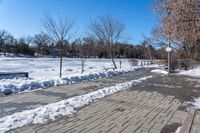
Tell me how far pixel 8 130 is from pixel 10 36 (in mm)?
93407

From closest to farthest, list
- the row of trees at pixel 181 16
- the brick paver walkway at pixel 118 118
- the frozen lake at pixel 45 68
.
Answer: the brick paver walkway at pixel 118 118 < the row of trees at pixel 181 16 < the frozen lake at pixel 45 68

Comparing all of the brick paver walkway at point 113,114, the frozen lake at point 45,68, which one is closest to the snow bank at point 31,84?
the brick paver walkway at point 113,114

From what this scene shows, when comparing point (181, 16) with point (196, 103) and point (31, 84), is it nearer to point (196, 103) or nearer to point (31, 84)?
point (196, 103)

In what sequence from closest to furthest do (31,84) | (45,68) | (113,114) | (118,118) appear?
(118,118) < (113,114) < (31,84) < (45,68)

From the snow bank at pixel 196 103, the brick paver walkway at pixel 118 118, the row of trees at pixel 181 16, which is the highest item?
the row of trees at pixel 181 16

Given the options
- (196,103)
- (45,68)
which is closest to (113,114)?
(196,103)

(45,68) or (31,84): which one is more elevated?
(31,84)

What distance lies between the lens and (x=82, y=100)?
6785 mm

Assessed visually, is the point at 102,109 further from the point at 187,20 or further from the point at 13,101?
the point at 187,20

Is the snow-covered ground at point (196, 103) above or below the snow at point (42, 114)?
below

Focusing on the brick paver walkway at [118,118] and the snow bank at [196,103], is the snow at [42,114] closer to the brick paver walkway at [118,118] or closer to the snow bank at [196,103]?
the brick paver walkway at [118,118]

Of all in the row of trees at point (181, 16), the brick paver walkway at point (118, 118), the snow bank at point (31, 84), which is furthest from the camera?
the snow bank at point (31, 84)

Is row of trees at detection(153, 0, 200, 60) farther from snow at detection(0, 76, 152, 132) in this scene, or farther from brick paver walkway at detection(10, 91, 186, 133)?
snow at detection(0, 76, 152, 132)


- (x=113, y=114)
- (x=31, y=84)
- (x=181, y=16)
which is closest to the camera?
(x=113, y=114)
